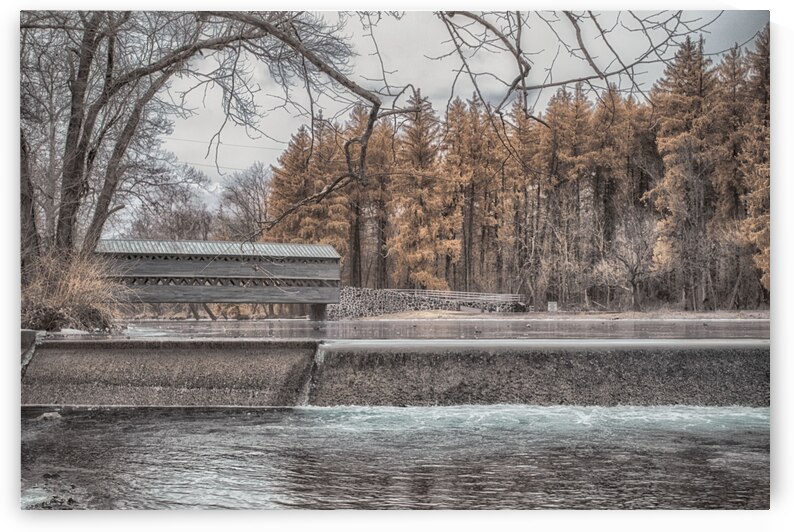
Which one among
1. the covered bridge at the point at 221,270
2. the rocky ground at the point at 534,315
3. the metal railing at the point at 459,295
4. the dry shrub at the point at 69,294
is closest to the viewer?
the dry shrub at the point at 69,294

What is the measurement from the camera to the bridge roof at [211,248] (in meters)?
7.06

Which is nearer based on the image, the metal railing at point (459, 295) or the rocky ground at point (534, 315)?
the rocky ground at point (534, 315)

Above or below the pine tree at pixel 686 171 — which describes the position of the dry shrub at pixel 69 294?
below

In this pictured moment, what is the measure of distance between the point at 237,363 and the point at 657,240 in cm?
417

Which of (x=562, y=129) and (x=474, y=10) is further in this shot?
(x=562, y=129)

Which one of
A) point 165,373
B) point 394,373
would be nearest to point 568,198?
point 394,373

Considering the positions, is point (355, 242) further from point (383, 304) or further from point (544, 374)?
point (544, 374)

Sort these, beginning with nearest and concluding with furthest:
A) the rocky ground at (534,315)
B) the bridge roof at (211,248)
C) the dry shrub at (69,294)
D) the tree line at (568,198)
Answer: the tree line at (568,198) → the dry shrub at (69,294) → the bridge roof at (211,248) → the rocky ground at (534,315)

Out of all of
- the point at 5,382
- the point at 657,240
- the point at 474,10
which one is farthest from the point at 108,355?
the point at 657,240

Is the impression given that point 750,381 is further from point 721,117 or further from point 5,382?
point 5,382

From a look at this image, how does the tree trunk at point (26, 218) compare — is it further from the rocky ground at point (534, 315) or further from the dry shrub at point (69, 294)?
the rocky ground at point (534, 315)

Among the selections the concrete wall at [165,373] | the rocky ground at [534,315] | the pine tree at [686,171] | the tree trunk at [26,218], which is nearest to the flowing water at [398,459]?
the concrete wall at [165,373]

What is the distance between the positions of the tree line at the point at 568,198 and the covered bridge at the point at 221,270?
215 millimetres

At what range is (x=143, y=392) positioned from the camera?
A: 5520 millimetres
